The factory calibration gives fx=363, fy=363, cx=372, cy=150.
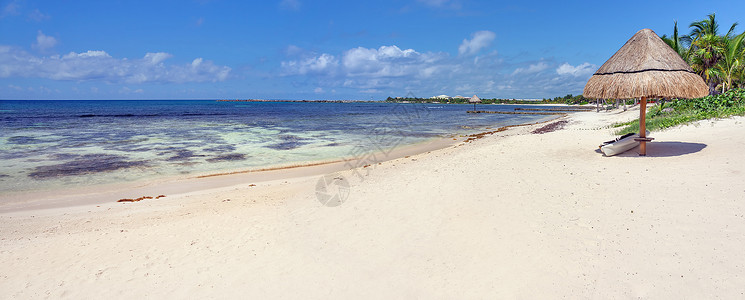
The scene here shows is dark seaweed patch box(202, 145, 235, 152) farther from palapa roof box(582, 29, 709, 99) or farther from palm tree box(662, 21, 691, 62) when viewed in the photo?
palm tree box(662, 21, 691, 62)

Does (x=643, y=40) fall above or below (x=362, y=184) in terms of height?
above

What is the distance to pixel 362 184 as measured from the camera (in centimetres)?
921

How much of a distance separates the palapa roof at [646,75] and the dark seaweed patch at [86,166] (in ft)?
50.5

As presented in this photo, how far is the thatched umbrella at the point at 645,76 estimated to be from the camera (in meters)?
8.50

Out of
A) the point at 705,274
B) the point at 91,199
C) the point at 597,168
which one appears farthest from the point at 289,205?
the point at 597,168

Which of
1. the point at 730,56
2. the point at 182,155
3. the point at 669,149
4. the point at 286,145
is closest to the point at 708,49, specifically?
the point at 730,56

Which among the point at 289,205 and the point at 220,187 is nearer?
the point at 289,205

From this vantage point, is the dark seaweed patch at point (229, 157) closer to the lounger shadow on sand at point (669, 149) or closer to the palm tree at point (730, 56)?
the lounger shadow on sand at point (669, 149)

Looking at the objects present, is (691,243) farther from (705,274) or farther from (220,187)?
(220,187)

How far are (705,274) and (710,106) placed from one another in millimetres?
17091

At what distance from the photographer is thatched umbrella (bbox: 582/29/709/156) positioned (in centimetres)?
850
